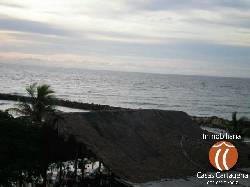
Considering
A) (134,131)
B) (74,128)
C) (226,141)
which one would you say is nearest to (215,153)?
(226,141)

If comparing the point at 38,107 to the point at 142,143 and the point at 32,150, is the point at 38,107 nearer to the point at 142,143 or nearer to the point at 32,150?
the point at 142,143

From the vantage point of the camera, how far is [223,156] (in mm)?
16578

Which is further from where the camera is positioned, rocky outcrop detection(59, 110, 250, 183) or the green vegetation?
rocky outcrop detection(59, 110, 250, 183)

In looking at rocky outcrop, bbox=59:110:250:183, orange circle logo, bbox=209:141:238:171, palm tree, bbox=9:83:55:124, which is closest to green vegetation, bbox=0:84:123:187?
rocky outcrop, bbox=59:110:250:183

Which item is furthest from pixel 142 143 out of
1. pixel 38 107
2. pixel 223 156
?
pixel 38 107

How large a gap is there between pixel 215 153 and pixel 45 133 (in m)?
7.29

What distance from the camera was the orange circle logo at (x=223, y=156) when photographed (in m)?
16.3

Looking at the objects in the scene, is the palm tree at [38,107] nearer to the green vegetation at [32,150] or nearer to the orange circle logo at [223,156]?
the green vegetation at [32,150]

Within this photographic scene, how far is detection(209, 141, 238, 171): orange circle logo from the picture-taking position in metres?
16.3

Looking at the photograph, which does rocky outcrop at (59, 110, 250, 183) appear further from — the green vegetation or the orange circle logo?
the green vegetation

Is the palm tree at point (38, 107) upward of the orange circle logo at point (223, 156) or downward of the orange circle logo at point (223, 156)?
upward

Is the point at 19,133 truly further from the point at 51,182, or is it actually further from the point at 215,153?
the point at 215,153

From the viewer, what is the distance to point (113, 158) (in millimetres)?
14672

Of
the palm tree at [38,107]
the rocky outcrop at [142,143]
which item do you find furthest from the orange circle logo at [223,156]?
the palm tree at [38,107]
